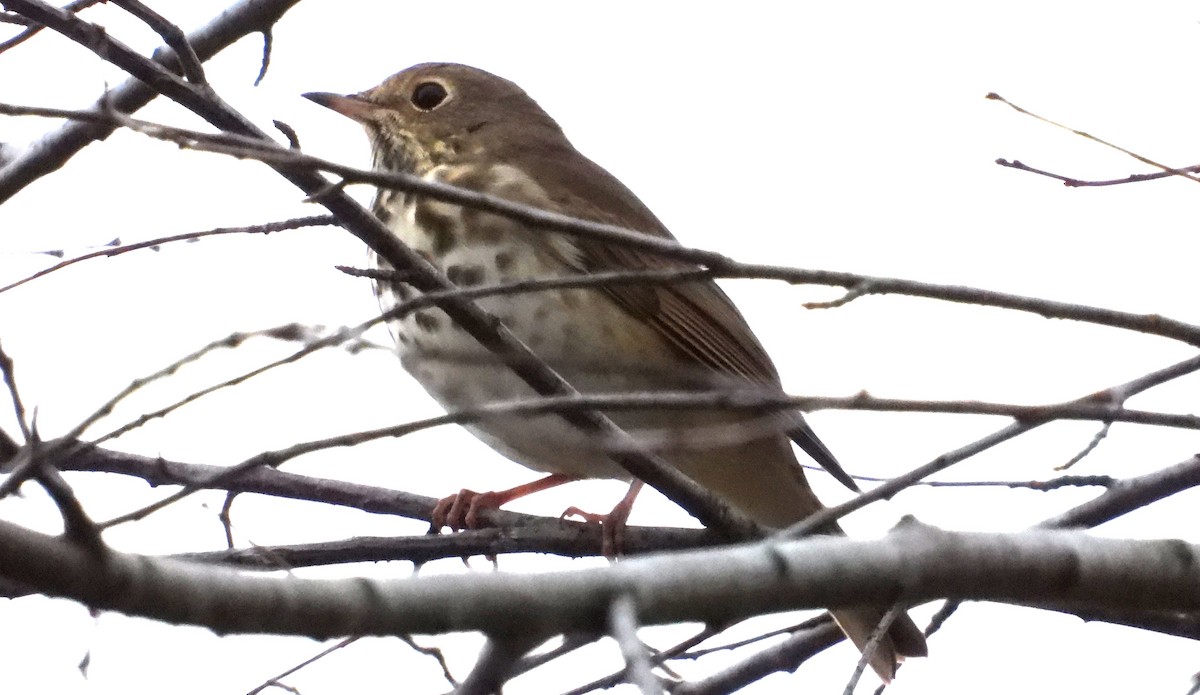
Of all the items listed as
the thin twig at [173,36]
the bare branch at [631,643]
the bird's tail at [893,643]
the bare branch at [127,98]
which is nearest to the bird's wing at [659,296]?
the bird's tail at [893,643]

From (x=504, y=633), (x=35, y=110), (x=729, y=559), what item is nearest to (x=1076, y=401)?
(x=729, y=559)

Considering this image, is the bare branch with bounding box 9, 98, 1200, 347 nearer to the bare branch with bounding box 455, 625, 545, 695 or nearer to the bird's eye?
the bare branch with bounding box 455, 625, 545, 695

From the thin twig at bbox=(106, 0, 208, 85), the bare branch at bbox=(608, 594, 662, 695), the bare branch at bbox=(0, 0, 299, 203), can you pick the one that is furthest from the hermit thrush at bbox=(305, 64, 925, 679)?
the bare branch at bbox=(608, 594, 662, 695)

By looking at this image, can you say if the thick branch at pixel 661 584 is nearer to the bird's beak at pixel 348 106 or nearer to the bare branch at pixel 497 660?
the bare branch at pixel 497 660

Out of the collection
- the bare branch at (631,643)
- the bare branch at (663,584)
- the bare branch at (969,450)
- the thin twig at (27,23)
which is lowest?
the bare branch at (631,643)

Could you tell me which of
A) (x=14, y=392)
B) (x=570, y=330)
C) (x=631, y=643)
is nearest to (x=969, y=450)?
(x=631, y=643)

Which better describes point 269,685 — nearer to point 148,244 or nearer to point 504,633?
point 148,244
